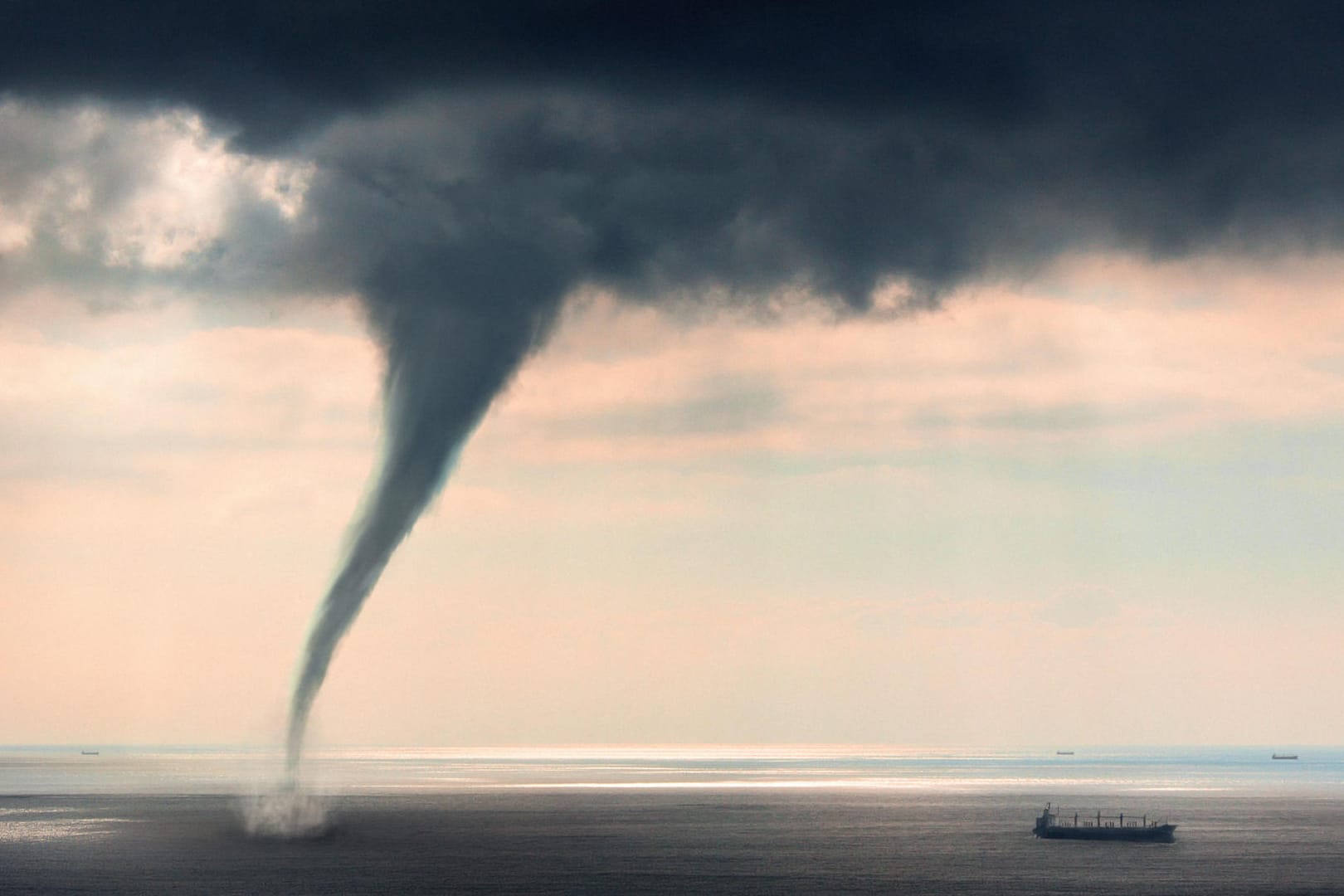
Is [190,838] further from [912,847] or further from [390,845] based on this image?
[912,847]

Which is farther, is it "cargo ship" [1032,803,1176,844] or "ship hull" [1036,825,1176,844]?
"ship hull" [1036,825,1176,844]

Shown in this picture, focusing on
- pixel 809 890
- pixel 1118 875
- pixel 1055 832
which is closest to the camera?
pixel 809 890

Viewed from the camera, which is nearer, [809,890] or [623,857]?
[809,890]

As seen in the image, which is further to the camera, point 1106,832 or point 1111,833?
point 1111,833

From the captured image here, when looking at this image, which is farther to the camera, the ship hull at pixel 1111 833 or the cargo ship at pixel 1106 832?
the ship hull at pixel 1111 833

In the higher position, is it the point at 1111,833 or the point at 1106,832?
the point at 1106,832

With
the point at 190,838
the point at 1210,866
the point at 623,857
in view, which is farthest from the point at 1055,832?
the point at 190,838

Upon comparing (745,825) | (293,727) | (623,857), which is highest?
(293,727)

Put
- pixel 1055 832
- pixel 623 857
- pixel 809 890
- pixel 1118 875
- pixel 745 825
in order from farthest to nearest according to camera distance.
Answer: pixel 745 825
pixel 1055 832
pixel 623 857
pixel 1118 875
pixel 809 890
